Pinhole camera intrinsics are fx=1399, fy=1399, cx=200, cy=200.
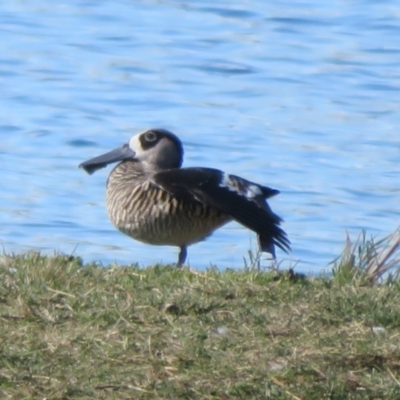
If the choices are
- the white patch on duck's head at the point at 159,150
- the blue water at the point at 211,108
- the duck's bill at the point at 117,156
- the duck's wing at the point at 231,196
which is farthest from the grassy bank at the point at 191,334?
the blue water at the point at 211,108

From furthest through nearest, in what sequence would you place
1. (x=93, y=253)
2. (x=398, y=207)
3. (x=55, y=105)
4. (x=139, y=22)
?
(x=139, y=22)
(x=55, y=105)
(x=398, y=207)
(x=93, y=253)

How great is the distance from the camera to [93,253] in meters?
11.6

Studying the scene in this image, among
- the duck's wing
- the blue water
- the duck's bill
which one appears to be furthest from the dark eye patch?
the blue water

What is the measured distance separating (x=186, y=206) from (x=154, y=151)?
0.99 m

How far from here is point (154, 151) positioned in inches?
382

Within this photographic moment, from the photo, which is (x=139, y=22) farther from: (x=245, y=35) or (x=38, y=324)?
(x=38, y=324)

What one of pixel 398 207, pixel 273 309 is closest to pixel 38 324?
pixel 273 309

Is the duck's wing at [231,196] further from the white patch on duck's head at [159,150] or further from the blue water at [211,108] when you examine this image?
the blue water at [211,108]

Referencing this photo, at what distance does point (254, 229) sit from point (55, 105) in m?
9.36

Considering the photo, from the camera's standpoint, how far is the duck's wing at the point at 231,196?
8383 millimetres

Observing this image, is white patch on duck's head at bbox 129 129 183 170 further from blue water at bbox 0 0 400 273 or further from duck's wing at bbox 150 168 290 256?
blue water at bbox 0 0 400 273

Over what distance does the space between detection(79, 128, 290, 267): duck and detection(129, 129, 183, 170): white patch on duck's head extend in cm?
13

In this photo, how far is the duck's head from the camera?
31.7 feet

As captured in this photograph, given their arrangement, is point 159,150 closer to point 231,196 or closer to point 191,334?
point 231,196
